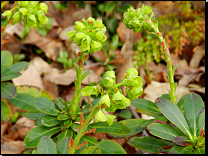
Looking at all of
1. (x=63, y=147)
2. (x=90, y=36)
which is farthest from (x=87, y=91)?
(x=63, y=147)

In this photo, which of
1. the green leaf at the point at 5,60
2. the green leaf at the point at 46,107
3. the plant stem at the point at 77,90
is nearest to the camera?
the plant stem at the point at 77,90

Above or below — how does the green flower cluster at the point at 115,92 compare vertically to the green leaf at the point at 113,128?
above

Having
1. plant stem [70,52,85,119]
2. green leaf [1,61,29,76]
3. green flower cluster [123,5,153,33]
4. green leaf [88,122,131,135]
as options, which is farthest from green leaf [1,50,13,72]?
green flower cluster [123,5,153,33]

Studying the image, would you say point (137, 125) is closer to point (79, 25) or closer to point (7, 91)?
point (79, 25)

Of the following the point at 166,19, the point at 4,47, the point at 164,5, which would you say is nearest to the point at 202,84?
the point at 166,19

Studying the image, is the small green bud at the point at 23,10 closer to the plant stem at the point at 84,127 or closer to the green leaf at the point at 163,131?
the plant stem at the point at 84,127

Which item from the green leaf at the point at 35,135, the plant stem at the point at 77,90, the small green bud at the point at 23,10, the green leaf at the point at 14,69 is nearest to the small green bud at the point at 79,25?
the plant stem at the point at 77,90

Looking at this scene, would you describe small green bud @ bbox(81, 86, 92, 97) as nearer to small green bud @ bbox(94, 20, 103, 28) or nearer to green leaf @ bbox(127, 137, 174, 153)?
small green bud @ bbox(94, 20, 103, 28)
